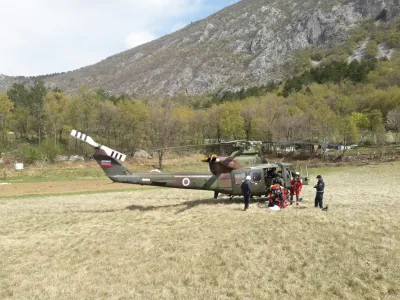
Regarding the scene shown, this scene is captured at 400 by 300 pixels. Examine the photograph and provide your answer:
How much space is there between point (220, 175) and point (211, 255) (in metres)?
7.31

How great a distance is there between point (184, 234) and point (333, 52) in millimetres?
190033

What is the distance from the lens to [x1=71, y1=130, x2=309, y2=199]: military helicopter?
746 inches

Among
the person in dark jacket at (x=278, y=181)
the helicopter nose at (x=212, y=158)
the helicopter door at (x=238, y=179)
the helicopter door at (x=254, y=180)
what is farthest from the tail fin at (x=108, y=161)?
the person in dark jacket at (x=278, y=181)

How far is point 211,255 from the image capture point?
12555 mm

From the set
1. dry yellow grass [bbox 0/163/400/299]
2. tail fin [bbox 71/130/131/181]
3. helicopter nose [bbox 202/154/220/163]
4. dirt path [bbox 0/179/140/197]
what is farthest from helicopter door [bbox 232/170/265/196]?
dirt path [bbox 0/179/140/197]

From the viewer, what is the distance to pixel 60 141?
83.8 meters

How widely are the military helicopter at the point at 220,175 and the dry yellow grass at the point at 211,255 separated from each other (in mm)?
1365

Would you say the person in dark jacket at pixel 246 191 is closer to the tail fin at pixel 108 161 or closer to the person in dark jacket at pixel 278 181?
the person in dark jacket at pixel 278 181

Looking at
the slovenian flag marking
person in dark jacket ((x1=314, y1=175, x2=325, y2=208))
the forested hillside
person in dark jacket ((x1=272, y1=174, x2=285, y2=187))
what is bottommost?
person in dark jacket ((x1=314, y1=175, x2=325, y2=208))

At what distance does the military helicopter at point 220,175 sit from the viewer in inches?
746

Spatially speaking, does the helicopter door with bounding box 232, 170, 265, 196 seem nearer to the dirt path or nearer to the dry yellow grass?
the dry yellow grass

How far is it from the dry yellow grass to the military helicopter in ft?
4.48

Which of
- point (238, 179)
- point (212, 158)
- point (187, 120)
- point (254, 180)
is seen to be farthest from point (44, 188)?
point (187, 120)

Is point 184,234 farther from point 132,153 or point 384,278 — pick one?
point 132,153
